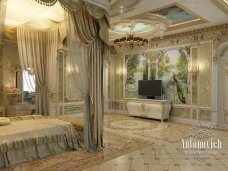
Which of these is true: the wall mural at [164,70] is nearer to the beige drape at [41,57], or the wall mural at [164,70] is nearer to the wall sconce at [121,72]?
the wall sconce at [121,72]

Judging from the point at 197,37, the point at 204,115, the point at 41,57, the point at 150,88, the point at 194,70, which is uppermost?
the point at 197,37

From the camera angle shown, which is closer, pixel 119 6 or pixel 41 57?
pixel 119 6

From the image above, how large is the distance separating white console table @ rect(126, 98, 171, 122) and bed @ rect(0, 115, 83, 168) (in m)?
4.20

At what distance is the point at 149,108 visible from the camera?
8.64 meters

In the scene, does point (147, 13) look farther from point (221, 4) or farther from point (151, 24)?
point (221, 4)

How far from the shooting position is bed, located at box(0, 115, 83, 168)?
374 cm

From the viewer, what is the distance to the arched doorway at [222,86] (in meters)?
7.06

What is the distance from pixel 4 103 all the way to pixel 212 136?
6583mm

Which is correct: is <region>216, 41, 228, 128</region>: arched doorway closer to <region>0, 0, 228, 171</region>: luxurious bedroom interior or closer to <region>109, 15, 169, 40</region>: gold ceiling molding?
<region>0, 0, 228, 171</region>: luxurious bedroom interior

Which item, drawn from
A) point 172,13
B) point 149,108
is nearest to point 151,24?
point 172,13

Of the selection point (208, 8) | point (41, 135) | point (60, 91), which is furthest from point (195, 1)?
point (60, 91)

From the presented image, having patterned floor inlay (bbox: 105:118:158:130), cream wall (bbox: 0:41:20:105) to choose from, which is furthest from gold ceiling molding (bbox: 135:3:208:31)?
cream wall (bbox: 0:41:20:105)

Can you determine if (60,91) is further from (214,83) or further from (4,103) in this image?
(214,83)

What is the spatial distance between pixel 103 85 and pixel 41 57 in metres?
1.98
